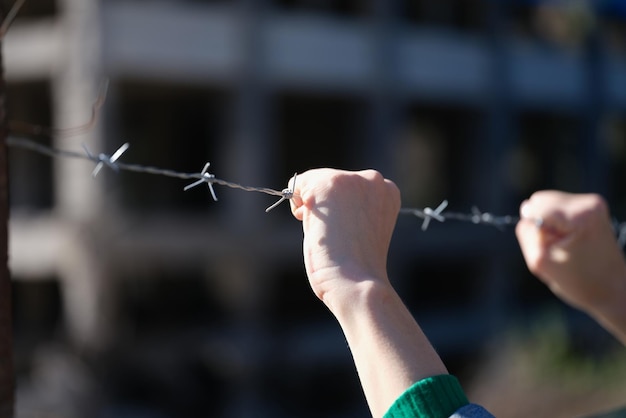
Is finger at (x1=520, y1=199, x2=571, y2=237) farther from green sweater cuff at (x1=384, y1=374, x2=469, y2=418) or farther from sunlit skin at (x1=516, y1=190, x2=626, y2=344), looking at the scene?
green sweater cuff at (x1=384, y1=374, x2=469, y2=418)

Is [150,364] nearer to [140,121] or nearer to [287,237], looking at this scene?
[287,237]

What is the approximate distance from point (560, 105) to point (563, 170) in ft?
10.1

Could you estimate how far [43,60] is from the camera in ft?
35.5

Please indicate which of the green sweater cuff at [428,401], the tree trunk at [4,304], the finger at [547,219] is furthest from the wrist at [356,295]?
the finger at [547,219]

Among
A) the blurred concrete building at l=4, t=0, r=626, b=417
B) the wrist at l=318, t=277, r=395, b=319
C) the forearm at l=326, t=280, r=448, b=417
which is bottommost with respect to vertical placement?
the blurred concrete building at l=4, t=0, r=626, b=417

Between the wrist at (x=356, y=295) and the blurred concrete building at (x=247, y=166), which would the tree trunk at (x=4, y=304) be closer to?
the wrist at (x=356, y=295)

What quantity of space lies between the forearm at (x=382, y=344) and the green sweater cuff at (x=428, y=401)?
0.04 feet

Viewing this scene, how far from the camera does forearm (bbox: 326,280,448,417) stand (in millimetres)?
1231

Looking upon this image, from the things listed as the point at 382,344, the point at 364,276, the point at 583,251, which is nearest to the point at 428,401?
the point at 382,344

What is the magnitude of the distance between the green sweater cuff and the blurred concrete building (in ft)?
30.8

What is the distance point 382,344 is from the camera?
125 centimetres

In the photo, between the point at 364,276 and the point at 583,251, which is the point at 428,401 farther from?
the point at 583,251

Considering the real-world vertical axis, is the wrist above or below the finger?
above

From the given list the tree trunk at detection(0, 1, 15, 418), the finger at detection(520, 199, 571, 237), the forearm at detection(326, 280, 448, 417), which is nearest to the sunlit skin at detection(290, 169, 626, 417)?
the forearm at detection(326, 280, 448, 417)
